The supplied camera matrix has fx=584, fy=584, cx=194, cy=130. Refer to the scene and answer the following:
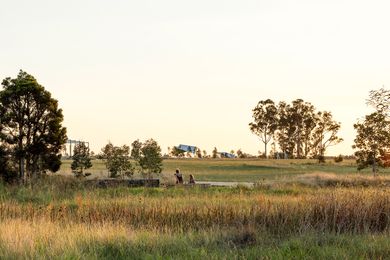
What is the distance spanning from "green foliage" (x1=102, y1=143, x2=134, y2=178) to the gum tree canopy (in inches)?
257

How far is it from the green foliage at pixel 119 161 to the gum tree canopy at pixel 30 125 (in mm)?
6525

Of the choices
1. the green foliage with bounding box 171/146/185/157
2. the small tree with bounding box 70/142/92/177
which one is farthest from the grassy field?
the green foliage with bounding box 171/146/185/157

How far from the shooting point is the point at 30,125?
25.6m

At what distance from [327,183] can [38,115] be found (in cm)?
1535

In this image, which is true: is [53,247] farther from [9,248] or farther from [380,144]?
[380,144]

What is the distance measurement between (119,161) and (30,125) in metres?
7.66

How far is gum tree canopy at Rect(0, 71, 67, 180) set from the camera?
25125 mm

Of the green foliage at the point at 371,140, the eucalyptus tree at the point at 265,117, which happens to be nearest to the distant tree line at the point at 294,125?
the eucalyptus tree at the point at 265,117

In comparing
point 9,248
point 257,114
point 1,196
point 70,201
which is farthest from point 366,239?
point 257,114

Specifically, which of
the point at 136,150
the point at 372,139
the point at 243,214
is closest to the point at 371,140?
the point at 372,139

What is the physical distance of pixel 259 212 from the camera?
14.0 meters

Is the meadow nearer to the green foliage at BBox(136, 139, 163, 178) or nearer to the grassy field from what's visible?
the green foliage at BBox(136, 139, 163, 178)

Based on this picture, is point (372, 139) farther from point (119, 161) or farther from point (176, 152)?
point (176, 152)

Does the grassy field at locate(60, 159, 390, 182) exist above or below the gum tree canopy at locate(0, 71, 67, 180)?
below
